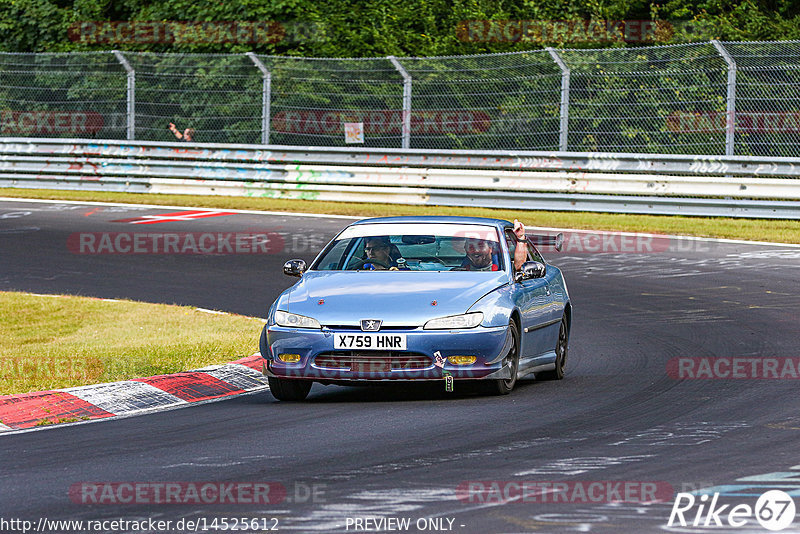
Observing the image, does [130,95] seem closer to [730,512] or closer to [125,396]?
[125,396]

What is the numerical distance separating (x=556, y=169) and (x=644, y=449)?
53.5ft

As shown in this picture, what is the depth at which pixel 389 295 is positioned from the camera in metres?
9.53

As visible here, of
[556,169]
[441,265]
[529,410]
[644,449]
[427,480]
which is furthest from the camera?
[556,169]

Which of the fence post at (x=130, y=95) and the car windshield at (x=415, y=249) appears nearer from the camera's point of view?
the car windshield at (x=415, y=249)

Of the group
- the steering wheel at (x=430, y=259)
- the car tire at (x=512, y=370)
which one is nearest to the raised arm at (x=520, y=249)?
the steering wheel at (x=430, y=259)

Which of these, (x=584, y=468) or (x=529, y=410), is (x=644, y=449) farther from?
(x=529, y=410)

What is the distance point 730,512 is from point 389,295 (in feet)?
13.4

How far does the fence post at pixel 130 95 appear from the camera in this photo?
88.7 ft

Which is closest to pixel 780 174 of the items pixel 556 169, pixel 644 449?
pixel 556 169

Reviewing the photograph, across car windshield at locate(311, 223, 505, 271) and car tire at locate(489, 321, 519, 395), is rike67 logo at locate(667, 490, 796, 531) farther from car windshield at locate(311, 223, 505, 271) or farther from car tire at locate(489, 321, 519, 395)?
car windshield at locate(311, 223, 505, 271)

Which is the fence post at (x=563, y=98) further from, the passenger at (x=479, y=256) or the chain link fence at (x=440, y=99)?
the passenger at (x=479, y=256)

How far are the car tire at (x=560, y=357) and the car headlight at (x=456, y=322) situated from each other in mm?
1662

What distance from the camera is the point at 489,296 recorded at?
9.60 metres

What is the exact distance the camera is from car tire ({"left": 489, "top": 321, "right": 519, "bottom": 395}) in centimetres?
965
